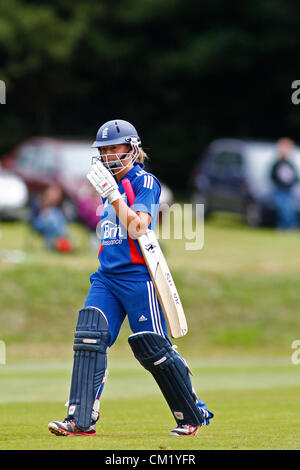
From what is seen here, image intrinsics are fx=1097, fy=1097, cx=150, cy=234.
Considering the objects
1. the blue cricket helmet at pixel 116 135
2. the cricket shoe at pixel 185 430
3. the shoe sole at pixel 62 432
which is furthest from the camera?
the blue cricket helmet at pixel 116 135

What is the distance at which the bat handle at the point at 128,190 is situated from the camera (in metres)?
7.49

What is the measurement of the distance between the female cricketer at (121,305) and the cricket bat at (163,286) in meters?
0.07

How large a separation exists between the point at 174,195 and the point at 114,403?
85.1ft

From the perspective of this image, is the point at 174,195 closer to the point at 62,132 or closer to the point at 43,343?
the point at 62,132

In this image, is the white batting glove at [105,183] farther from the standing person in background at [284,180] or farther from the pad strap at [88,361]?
the standing person in background at [284,180]

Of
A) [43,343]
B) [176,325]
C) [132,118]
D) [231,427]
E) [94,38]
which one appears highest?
[94,38]

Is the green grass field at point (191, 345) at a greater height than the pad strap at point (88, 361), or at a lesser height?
lesser

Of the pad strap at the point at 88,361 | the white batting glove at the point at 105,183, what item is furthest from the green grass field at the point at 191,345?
the white batting glove at the point at 105,183

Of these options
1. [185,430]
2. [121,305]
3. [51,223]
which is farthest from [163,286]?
[51,223]

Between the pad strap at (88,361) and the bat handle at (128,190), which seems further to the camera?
the bat handle at (128,190)

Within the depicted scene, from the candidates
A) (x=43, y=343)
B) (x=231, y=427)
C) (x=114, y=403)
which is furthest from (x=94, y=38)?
(x=231, y=427)

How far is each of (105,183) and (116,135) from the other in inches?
18.2

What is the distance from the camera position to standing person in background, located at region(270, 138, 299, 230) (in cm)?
2325

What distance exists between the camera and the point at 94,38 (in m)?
37.3
